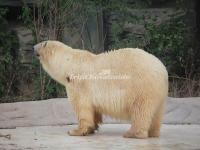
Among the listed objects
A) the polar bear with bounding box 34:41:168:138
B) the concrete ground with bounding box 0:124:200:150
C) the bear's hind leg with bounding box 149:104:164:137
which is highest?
the polar bear with bounding box 34:41:168:138

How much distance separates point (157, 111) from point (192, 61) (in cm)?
560

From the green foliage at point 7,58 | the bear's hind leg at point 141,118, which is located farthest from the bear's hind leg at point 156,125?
the green foliage at point 7,58

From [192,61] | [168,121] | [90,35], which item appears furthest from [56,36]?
[168,121]

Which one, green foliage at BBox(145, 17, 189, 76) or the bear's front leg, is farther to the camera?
green foliage at BBox(145, 17, 189, 76)

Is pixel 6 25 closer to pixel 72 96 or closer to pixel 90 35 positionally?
pixel 90 35

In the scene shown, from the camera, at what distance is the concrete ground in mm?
5332

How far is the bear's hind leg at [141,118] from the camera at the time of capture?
579cm

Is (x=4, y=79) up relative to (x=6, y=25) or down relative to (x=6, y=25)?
down

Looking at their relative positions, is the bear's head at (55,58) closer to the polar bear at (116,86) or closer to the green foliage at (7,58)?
the polar bear at (116,86)

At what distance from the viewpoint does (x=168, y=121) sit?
7492mm

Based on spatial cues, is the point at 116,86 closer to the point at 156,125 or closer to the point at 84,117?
the point at 84,117

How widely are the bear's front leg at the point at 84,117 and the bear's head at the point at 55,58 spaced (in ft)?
1.23

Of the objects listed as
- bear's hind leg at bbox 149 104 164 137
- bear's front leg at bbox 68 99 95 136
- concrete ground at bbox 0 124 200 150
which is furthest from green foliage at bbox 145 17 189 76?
bear's front leg at bbox 68 99 95 136

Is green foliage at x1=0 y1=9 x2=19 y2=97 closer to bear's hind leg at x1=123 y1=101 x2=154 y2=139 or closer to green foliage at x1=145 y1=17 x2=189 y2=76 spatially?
green foliage at x1=145 y1=17 x2=189 y2=76
